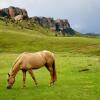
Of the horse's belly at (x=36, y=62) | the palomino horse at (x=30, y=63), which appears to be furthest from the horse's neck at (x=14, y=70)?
the horse's belly at (x=36, y=62)

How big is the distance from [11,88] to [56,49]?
254 feet

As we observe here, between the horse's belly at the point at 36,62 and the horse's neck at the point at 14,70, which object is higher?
the horse's belly at the point at 36,62

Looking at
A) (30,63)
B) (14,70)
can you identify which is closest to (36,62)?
(30,63)

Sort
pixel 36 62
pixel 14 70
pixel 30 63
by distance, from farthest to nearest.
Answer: pixel 36 62, pixel 30 63, pixel 14 70

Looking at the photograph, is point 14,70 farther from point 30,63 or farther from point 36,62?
point 36,62

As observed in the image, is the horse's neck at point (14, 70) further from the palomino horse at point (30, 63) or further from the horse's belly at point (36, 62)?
the horse's belly at point (36, 62)

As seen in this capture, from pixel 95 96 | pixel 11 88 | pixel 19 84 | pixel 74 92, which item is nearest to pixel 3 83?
pixel 19 84

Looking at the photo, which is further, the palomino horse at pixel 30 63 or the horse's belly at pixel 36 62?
the horse's belly at pixel 36 62

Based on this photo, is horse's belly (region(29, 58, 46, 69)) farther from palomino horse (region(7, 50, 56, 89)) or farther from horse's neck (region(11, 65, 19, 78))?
horse's neck (region(11, 65, 19, 78))

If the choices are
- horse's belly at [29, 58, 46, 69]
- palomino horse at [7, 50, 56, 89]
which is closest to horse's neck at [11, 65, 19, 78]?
palomino horse at [7, 50, 56, 89]

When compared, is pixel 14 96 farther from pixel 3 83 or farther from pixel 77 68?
pixel 77 68

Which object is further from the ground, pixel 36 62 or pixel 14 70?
pixel 36 62

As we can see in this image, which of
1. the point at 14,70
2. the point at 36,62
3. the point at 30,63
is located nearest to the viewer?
the point at 14,70

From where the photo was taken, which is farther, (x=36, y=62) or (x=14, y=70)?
(x=36, y=62)
